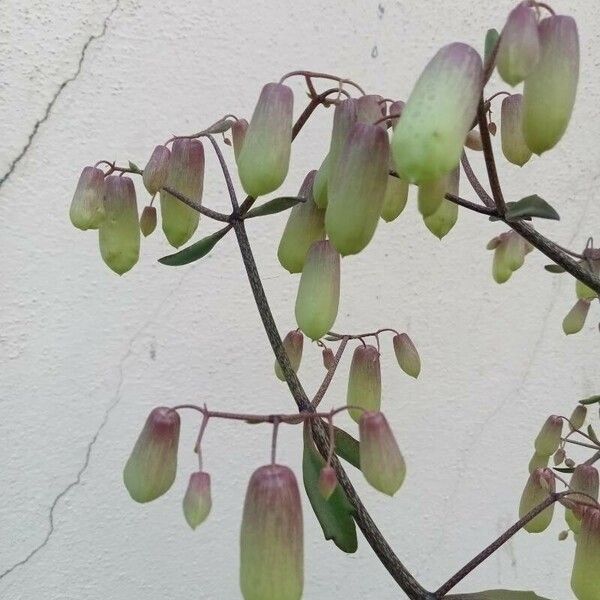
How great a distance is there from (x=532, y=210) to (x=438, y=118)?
0.11 meters

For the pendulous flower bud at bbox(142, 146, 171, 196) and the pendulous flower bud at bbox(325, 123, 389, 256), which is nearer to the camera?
the pendulous flower bud at bbox(325, 123, 389, 256)

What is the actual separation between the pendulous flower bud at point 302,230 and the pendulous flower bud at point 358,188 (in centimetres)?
8

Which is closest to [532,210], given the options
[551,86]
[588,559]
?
[551,86]

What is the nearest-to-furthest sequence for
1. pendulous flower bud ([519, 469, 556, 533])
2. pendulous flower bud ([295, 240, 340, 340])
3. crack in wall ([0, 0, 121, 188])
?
pendulous flower bud ([295, 240, 340, 340]), pendulous flower bud ([519, 469, 556, 533]), crack in wall ([0, 0, 121, 188])

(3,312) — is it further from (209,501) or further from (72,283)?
(209,501)

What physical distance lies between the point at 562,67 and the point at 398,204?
0.37 feet

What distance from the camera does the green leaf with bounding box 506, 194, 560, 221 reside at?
327mm

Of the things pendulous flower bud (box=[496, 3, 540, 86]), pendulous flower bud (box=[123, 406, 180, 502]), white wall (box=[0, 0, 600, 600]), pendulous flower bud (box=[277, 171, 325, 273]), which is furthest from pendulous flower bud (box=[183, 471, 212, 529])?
white wall (box=[0, 0, 600, 600])

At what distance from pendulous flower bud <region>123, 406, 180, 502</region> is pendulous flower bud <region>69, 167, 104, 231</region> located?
0.13 meters

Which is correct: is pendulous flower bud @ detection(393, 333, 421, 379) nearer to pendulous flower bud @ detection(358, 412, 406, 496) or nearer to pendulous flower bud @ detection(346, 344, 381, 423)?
pendulous flower bud @ detection(346, 344, 381, 423)

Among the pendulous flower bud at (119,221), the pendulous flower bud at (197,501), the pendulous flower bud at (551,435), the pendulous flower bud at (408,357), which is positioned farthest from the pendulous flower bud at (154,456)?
the pendulous flower bud at (551,435)

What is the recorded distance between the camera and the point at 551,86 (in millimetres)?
268

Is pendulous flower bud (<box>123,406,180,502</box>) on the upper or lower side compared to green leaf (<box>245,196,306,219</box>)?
lower

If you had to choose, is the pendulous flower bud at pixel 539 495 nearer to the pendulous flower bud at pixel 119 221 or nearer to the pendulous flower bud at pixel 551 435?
the pendulous flower bud at pixel 551 435
